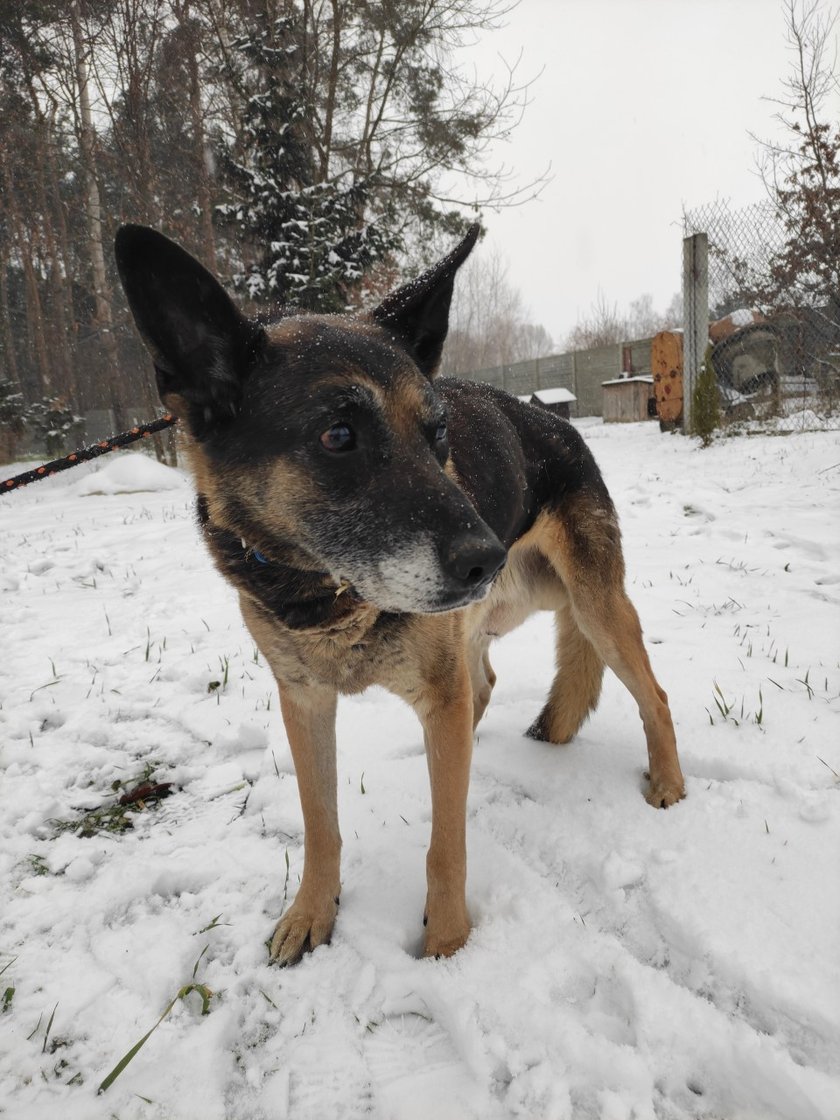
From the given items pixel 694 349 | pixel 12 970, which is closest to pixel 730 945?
pixel 12 970

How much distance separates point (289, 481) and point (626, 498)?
233 inches

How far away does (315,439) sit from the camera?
148 cm

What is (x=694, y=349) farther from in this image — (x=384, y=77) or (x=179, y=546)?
(x=384, y=77)

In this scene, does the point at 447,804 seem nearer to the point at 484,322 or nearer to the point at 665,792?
the point at 665,792

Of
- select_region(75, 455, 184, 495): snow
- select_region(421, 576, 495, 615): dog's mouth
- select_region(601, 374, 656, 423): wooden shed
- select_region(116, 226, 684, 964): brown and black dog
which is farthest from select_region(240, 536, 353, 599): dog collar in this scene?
select_region(601, 374, 656, 423): wooden shed

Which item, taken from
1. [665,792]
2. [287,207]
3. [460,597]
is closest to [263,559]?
[460,597]

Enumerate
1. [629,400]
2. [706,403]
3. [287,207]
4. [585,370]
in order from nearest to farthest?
[706,403] → [287,207] → [629,400] → [585,370]

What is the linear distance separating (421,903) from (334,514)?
123 cm

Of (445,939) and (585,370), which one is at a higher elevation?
(585,370)

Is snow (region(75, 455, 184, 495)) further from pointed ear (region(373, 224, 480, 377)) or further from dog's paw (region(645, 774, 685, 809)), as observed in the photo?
dog's paw (region(645, 774, 685, 809))

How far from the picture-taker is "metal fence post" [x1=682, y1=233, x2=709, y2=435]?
939 centimetres

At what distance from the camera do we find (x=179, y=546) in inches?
250

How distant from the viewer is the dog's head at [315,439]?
1.38 meters

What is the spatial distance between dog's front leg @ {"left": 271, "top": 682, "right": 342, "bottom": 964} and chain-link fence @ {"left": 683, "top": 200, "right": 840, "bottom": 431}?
9.21m
